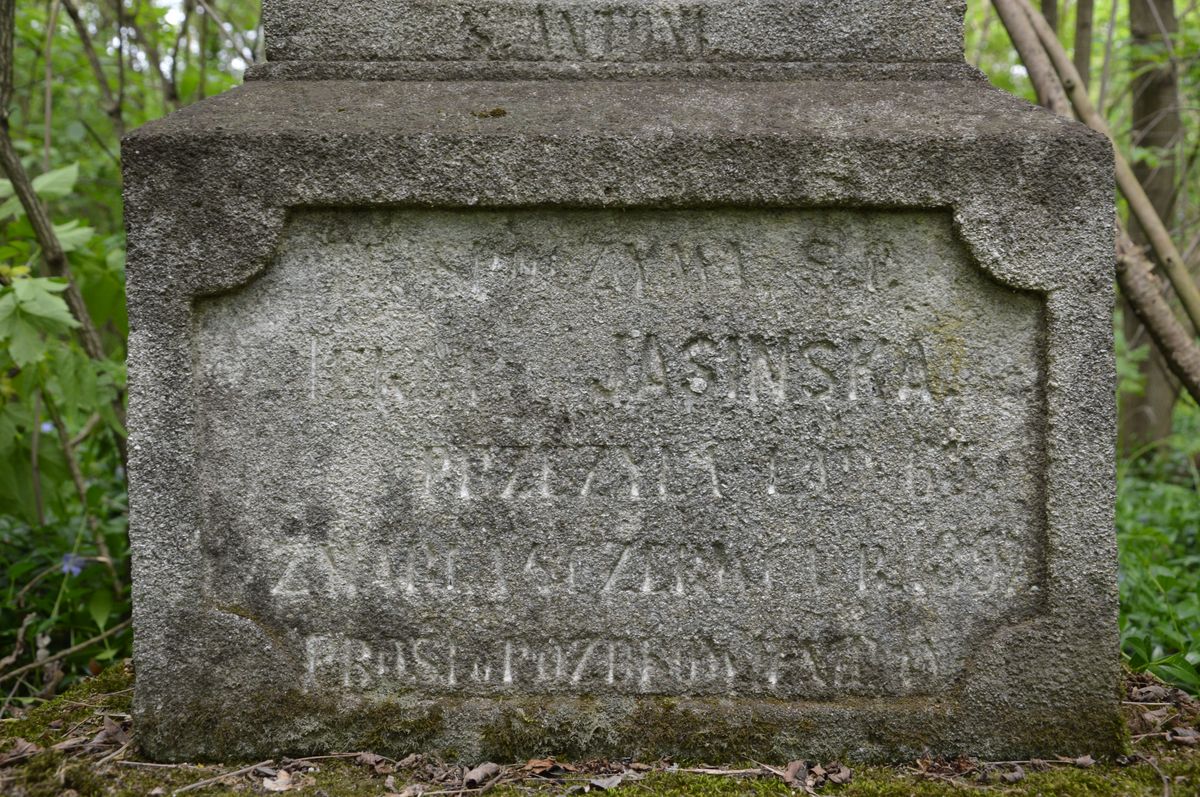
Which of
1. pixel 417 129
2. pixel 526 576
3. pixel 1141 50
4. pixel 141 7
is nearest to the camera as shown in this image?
pixel 417 129

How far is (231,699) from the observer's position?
7.24 feet

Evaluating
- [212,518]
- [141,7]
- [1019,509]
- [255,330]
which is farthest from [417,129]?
[141,7]

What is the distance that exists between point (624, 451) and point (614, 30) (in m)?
1.04

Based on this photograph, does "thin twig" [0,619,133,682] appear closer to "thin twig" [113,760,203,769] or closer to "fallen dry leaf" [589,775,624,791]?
"thin twig" [113,760,203,769]

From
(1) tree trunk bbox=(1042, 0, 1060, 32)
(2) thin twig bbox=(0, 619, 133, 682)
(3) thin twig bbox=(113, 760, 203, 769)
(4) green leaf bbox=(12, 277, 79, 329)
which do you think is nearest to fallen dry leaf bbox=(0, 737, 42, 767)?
(3) thin twig bbox=(113, 760, 203, 769)

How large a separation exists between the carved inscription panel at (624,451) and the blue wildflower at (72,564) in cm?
121

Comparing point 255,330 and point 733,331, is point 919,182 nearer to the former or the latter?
point 733,331

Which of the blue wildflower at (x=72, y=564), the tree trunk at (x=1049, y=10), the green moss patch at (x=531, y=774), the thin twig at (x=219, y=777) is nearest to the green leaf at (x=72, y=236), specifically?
the blue wildflower at (x=72, y=564)

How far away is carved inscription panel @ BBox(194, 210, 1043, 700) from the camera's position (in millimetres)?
2189

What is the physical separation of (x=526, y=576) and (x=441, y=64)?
125 centimetres

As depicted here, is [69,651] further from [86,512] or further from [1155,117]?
[1155,117]

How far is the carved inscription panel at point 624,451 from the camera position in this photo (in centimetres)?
219

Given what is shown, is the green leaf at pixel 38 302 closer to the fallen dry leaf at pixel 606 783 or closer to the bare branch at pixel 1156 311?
the fallen dry leaf at pixel 606 783

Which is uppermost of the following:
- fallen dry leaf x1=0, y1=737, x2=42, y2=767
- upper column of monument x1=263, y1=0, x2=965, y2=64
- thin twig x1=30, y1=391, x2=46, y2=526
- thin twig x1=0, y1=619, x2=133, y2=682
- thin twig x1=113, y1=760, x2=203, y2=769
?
upper column of monument x1=263, y1=0, x2=965, y2=64
